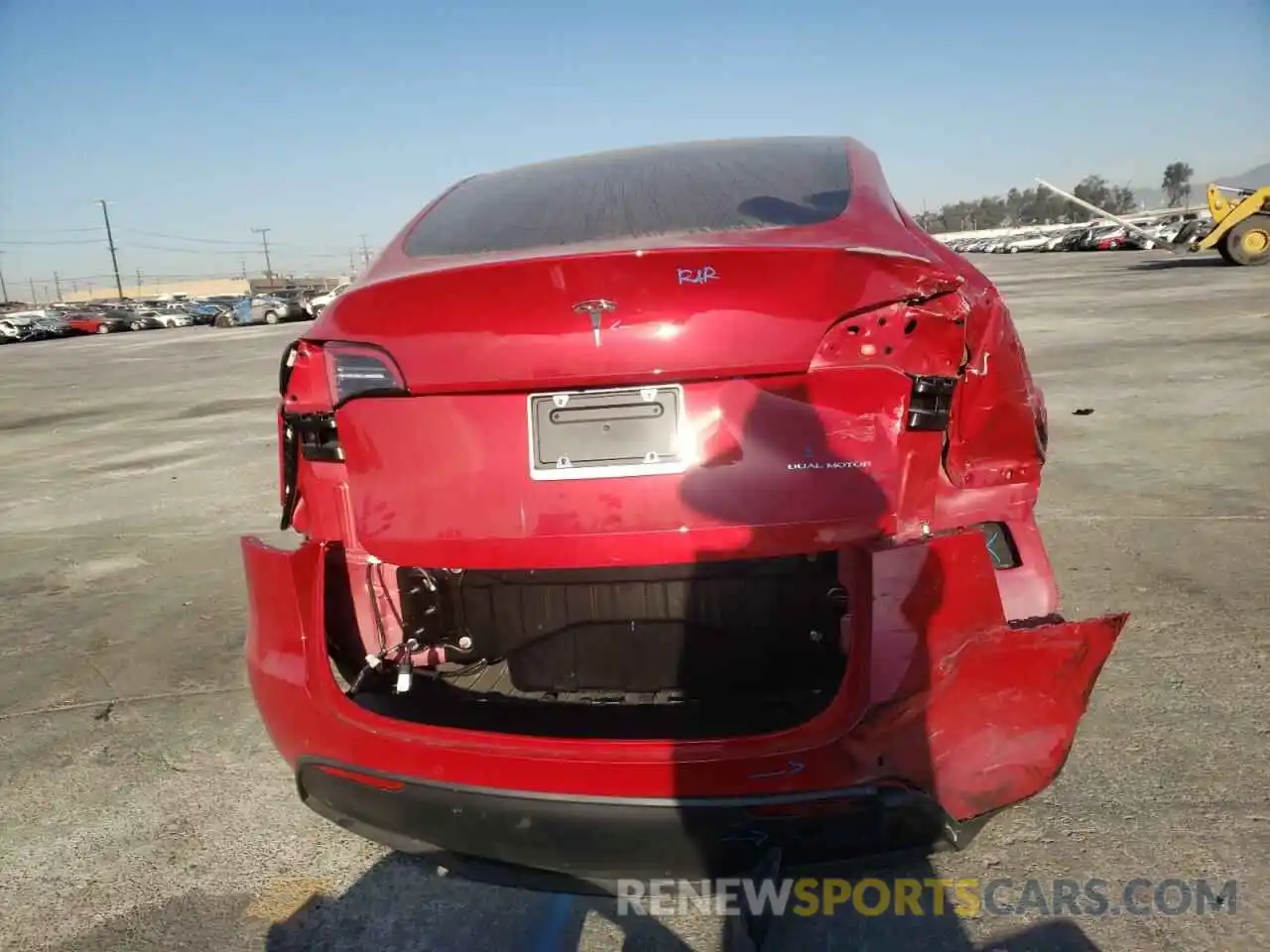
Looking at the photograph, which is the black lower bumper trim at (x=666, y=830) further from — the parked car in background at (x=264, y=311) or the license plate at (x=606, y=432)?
the parked car in background at (x=264, y=311)

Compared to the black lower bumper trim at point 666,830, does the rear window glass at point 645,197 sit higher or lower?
higher

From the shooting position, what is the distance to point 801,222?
2.07m

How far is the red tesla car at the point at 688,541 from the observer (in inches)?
66.3

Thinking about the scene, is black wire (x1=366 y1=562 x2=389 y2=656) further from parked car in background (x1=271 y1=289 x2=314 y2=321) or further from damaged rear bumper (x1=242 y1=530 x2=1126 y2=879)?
parked car in background (x1=271 y1=289 x2=314 y2=321)

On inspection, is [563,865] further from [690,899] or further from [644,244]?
[644,244]

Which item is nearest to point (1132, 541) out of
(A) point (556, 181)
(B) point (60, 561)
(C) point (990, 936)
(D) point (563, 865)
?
(C) point (990, 936)

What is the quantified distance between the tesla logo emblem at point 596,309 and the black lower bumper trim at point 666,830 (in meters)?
0.89

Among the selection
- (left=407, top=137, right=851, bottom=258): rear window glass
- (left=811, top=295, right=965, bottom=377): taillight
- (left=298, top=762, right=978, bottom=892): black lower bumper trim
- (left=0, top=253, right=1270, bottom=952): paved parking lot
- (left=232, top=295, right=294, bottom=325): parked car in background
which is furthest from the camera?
(left=232, top=295, right=294, bottom=325): parked car in background

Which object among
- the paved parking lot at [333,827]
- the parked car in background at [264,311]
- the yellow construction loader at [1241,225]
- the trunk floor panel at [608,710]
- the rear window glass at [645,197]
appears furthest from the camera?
the parked car in background at [264,311]

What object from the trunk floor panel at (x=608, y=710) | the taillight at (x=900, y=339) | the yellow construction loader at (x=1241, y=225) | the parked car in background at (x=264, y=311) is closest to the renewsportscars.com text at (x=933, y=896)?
the trunk floor panel at (x=608, y=710)

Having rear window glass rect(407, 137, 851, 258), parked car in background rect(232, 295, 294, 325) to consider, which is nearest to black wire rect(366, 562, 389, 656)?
rear window glass rect(407, 137, 851, 258)

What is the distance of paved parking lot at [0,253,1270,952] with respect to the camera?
200cm

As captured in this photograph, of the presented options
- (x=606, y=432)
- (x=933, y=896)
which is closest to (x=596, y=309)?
(x=606, y=432)

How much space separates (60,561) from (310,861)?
3592 millimetres
